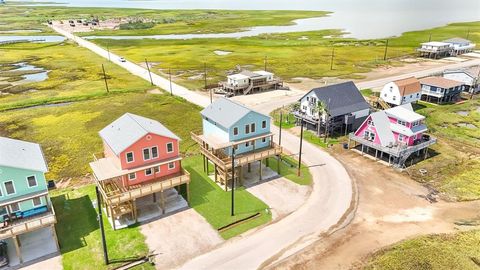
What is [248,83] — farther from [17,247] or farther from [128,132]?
[17,247]

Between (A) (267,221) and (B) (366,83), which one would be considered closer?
(A) (267,221)

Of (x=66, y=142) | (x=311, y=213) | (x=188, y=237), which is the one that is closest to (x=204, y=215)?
(x=188, y=237)

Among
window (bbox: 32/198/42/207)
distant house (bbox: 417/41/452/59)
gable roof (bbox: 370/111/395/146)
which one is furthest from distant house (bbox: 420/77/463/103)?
window (bbox: 32/198/42/207)

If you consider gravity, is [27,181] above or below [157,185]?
above

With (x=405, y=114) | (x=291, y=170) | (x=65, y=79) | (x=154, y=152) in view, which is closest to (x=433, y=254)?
(x=291, y=170)

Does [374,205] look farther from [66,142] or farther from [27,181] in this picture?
[66,142]

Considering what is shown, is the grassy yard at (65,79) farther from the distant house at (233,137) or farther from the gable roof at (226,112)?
the distant house at (233,137)

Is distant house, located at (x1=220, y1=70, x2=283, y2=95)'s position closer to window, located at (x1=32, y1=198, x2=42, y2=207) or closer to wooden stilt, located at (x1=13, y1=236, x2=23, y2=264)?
window, located at (x1=32, y1=198, x2=42, y2=207)

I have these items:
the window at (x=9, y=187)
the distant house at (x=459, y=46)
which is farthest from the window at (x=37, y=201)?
the distant house at (x=459, y=46)
